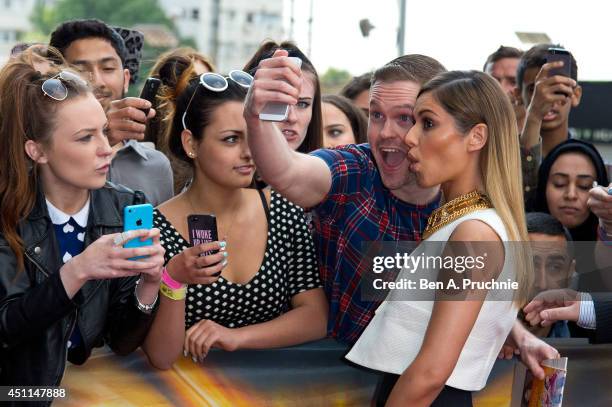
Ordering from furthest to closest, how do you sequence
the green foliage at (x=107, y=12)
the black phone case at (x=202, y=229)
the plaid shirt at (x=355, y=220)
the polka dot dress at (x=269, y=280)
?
the green foliage at (x=107, y=12)
the polka dot dress at (x=269, y=280)
the plaid shirt at (x=355, y=220)
the black phone case at (x=202, y=229)

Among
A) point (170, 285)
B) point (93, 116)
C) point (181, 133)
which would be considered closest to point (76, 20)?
point (181, 133)

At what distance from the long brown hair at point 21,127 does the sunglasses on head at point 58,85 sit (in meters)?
0.02

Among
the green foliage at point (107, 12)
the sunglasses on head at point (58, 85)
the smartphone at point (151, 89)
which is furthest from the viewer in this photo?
the green foliage at point (107, 12)

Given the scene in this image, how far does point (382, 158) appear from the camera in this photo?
11.1 ft

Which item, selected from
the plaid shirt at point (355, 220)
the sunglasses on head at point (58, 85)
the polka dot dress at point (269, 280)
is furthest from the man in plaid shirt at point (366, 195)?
the sunglasses on head at point (58, 85)

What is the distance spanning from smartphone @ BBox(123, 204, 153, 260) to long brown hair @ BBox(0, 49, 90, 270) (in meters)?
0.41

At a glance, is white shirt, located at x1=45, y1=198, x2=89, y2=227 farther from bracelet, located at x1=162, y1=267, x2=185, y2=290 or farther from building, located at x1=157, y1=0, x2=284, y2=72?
building, located at x1=157, y1=0, x2=284, y2=72

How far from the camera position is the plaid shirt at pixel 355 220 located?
329cm

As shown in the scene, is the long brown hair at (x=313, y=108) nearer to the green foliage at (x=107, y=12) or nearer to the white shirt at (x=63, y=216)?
the white shirt at (x=63, y=216)

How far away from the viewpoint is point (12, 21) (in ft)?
269

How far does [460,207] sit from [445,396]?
1.90 ft

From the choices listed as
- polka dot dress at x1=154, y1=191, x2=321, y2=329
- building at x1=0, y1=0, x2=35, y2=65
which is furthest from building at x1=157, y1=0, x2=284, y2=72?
polka dot dress at x1=154, y1=191, x2=321, y2=329

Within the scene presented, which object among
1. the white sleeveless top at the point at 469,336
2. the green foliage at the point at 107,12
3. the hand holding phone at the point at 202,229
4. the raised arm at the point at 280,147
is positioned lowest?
the white sleeveless top at the point at 469,336

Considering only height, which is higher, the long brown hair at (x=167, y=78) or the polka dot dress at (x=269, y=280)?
the long brown hair at (x=167, y=78)
